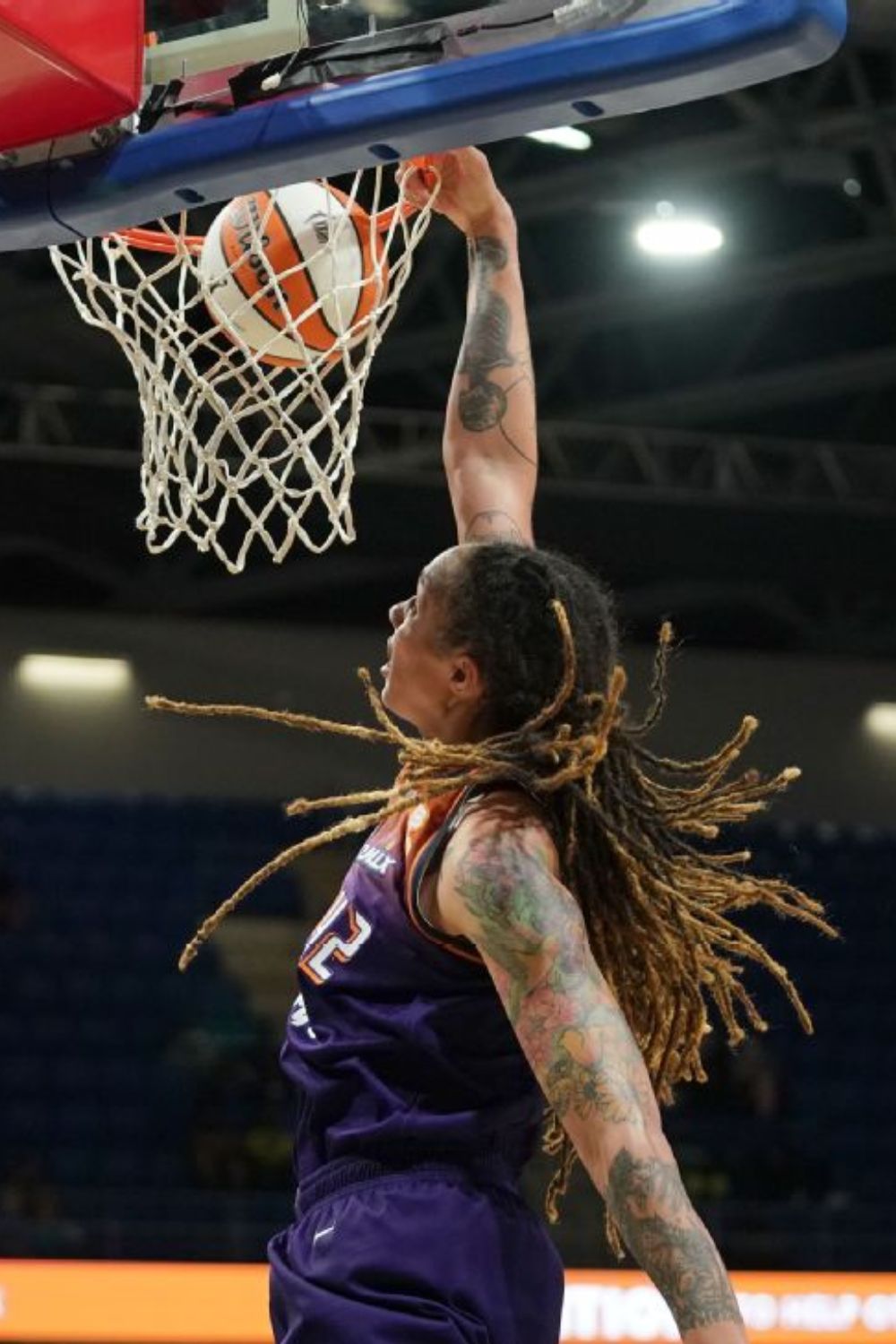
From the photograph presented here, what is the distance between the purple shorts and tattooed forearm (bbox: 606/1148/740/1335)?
239 millimetres

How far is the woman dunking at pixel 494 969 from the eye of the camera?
6.54ft

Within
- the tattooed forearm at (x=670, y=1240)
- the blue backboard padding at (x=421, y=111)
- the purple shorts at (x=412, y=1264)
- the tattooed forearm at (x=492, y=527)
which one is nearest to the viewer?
the tattooed forearm at (x=670, y=1240)

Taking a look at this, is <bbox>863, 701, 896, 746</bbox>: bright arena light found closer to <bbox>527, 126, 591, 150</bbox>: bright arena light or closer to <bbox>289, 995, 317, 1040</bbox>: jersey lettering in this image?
<bbox>527, 126, 591, 150</bbox>: bright arena light

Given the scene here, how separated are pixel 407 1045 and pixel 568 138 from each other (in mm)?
6539

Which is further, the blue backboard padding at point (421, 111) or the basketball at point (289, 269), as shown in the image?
the basketball at point (289, 269)

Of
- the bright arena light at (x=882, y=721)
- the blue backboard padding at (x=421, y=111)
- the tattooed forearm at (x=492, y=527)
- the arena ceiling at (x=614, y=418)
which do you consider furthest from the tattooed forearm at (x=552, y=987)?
the bright arena light at (x=882, y=721)

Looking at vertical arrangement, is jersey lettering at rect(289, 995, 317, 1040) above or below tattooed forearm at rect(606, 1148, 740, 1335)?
above

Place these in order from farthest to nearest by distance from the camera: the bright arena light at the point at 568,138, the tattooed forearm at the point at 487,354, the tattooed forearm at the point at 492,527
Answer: the bright arena light at the point at 568,138 → the tattooed forearm at the point at 487,354 → the tattooed forearm at the point at 492,527

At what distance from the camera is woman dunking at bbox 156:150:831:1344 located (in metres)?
1.99

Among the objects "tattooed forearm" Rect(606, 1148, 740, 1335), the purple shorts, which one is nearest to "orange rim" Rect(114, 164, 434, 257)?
the purple shorts

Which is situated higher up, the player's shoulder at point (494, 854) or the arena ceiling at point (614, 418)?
the arena ceiling at point (614, 418)

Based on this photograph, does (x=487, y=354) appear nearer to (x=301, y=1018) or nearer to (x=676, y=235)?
(x=301, y=1018)

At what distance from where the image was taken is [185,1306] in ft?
→ 21.4

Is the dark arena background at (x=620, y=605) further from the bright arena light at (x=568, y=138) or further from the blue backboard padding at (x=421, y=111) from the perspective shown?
the blue backboard padding at (x=421, y=111)
